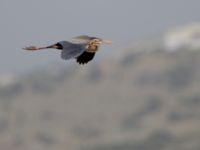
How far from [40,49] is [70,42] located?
0.47 metres

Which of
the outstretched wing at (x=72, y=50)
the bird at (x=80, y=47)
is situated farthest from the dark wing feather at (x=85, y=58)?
the outstretched wing at (x=72, y=50)

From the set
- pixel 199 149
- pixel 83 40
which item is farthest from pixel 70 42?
pixel 199 149

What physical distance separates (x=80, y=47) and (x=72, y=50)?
0.07 m

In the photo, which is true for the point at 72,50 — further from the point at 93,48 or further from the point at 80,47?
the point at 93,48

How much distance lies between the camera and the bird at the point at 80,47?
6.33 metres

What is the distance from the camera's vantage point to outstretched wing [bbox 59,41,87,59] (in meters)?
6.25

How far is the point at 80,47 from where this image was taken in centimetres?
638

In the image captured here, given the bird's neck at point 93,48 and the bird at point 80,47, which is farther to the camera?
the bird's neck at point 93,48

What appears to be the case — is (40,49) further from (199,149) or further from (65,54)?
(199,149)

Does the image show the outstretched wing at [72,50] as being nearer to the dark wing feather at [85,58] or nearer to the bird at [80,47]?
the bird at [80,47]

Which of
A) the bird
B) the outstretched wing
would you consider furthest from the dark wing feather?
the outstretched wing

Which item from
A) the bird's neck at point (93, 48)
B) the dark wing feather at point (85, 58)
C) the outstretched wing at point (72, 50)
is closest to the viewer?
the outstretched wing at point (72, 50)

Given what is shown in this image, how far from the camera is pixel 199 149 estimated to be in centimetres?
19650

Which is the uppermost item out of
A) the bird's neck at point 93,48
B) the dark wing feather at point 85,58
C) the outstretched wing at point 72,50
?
the dark wing feather at point 85,58
